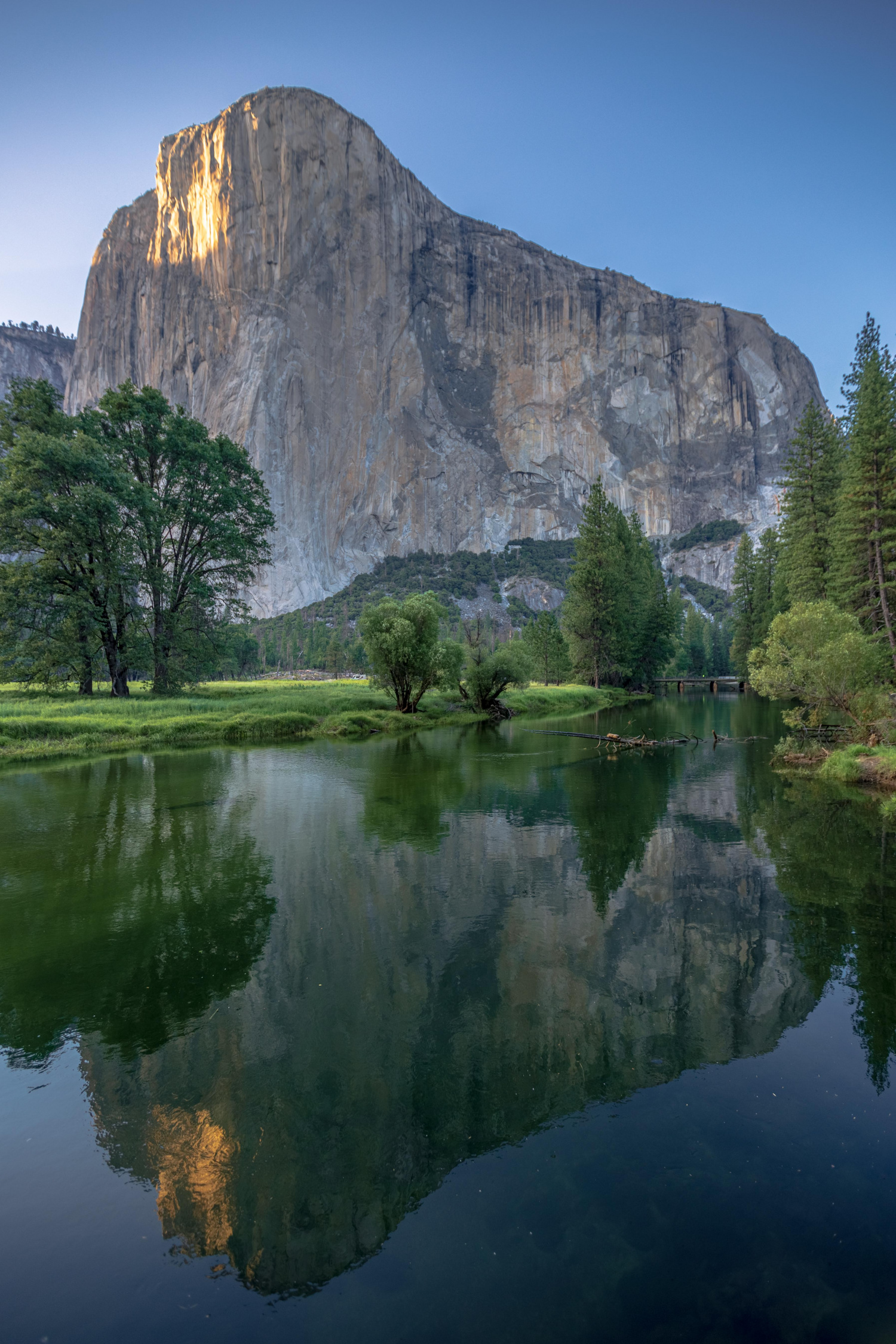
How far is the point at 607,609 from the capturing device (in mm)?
60656

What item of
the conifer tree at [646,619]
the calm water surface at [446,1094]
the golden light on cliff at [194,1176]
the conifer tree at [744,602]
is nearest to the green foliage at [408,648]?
the calm water surface at [446,1094]

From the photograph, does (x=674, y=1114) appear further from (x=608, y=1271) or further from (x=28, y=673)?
(x=28, y=673)

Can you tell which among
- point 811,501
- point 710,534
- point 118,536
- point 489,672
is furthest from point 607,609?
point 710,534

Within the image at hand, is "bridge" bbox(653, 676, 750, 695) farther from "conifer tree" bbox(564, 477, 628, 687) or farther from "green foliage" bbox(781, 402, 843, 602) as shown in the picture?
"green foliage" bbox(781, 402, 843, 602)

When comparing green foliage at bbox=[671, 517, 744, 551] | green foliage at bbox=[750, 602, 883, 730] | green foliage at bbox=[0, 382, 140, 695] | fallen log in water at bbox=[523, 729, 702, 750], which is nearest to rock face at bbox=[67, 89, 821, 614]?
green foliage at bbox=[671, 517, 744, 551]

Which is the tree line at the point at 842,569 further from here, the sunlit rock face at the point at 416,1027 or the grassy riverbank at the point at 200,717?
the grassy riverbank at the point at 200,717

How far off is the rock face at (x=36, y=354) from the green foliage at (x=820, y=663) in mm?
202641

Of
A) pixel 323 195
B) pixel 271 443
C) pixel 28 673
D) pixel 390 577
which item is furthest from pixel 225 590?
pixel 323 195

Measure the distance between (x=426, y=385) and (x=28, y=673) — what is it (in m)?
145

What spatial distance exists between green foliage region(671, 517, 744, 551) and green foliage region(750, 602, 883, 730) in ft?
526

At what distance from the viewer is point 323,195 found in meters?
136

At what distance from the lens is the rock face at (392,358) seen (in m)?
130

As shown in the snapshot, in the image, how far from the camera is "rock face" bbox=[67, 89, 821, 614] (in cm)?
13050

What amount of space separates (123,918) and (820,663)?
22.0 meters
